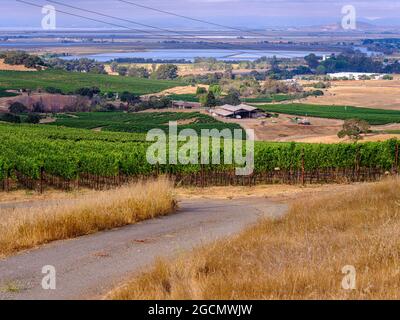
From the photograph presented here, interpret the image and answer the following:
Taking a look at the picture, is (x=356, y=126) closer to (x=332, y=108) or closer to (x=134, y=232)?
(x=332, y=108)

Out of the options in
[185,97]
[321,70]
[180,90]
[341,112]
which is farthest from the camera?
[321,70]

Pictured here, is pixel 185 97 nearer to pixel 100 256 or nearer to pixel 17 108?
pixel 17 108

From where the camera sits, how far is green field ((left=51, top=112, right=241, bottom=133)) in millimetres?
73062

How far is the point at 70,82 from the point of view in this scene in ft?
426

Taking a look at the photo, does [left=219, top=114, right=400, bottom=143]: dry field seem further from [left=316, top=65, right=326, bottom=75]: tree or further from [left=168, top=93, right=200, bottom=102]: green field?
[left=316, top=65, right=326, bottom=75]: tree

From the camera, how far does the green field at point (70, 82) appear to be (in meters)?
116

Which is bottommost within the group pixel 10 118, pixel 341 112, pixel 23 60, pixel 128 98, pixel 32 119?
pixel 341 112

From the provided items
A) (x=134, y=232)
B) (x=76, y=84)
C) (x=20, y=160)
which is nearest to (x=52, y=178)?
(x=20, y=160)

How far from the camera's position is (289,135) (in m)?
67.0

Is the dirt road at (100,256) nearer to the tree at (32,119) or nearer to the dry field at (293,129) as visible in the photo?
the dry field at (293,129)

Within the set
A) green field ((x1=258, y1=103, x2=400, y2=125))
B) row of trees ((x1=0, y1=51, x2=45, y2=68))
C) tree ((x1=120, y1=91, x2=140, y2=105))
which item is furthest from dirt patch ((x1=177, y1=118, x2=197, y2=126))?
row of trees ((x1=0, y1=51, x2=45, y2=68))

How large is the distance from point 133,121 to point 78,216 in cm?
7163

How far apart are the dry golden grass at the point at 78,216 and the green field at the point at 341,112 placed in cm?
6824

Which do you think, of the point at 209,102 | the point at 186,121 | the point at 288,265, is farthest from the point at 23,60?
the point at 288,265
